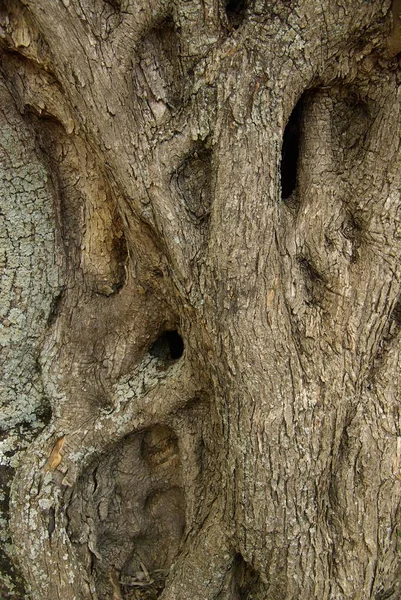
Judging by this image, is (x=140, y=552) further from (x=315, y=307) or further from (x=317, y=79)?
(x=317, y=79)

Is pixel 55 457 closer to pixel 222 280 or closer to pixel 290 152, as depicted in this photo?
pixel 222 280

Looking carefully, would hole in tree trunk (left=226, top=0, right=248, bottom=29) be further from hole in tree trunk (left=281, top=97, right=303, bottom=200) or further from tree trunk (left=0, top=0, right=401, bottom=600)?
hole in tree trunk (left=281, top=97, right=303, bottom=200)

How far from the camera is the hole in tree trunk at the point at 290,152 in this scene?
2.31 metres

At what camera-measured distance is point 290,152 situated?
7.88 ft

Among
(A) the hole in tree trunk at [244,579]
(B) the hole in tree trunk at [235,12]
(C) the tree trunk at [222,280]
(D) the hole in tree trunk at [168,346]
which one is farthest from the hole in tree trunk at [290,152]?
(A) the hole in tree trunk at [244,579]

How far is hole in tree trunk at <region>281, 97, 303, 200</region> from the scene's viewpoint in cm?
231

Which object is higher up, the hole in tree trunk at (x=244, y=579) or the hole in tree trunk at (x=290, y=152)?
the hole in tree trunk at (x=290, y=152)

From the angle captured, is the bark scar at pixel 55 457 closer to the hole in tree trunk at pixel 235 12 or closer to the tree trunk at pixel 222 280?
the tree trunk at pixel 222 280

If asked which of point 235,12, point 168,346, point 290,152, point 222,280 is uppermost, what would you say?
point 235,12

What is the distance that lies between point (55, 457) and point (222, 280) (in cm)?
99

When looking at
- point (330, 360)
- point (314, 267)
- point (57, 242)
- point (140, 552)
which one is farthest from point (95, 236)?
point (140, 552)

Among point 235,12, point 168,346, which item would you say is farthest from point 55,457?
point 235,12

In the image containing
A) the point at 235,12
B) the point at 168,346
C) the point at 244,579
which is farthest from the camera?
the point at 168,346

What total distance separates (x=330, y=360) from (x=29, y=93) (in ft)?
5.05
